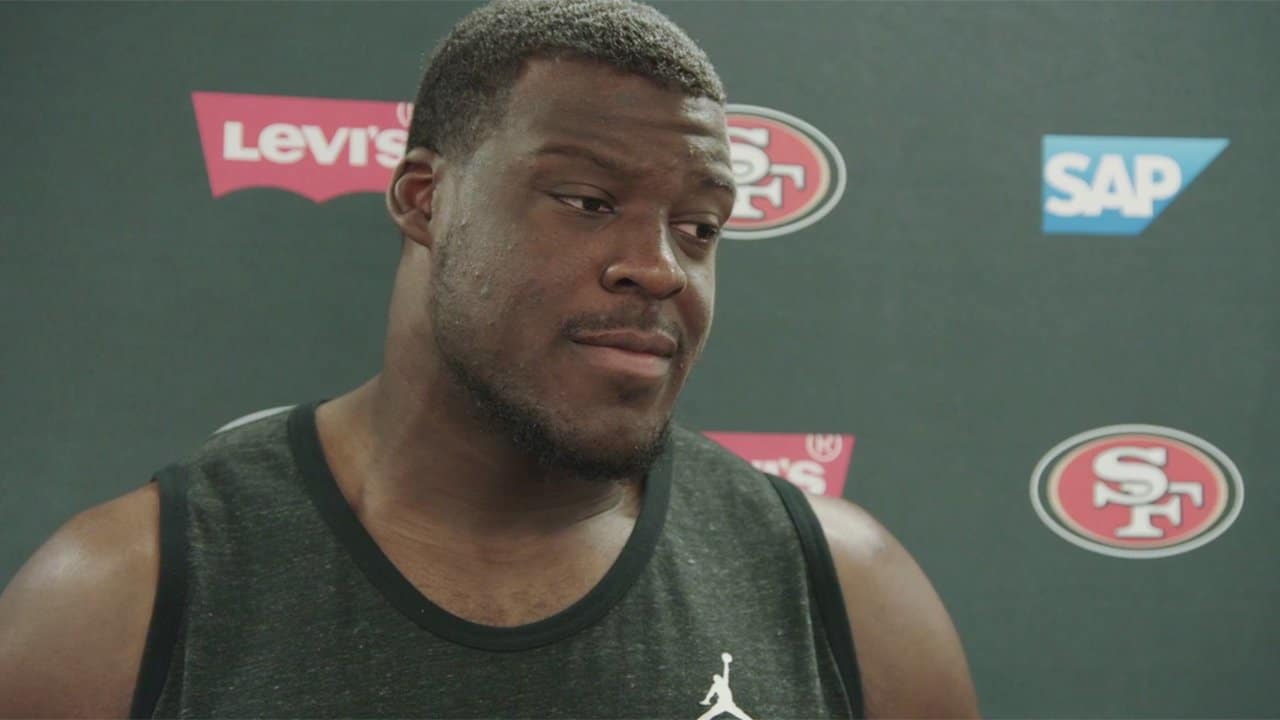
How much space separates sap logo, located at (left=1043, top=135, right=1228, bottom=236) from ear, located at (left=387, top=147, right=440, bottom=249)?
78cm

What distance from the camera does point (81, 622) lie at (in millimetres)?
688

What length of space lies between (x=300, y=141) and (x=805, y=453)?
0.66m

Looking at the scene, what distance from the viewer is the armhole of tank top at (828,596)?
813 millimetres

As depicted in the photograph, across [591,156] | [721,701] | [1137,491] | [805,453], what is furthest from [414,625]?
[1137,491]

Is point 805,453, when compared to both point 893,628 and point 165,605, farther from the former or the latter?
point 165,605

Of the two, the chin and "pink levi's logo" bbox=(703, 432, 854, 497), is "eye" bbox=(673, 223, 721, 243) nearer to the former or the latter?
the chin

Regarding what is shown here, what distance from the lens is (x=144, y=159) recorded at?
1.20m

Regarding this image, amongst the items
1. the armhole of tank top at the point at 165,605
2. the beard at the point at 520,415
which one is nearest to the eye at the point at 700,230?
the beard at the point at 520,415

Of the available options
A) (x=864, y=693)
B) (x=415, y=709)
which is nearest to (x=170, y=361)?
(x=415, y=709)

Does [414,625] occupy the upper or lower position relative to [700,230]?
lower

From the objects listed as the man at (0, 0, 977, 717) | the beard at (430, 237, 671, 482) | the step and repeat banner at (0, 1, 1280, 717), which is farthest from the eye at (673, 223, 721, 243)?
the step and repeat banner at (0, 1, 1280, 717)

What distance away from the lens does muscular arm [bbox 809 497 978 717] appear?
2.73 ft

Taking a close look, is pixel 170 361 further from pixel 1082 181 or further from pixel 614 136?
pixel 1082 181

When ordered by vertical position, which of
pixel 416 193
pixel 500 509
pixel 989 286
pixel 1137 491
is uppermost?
pixel 416 193
